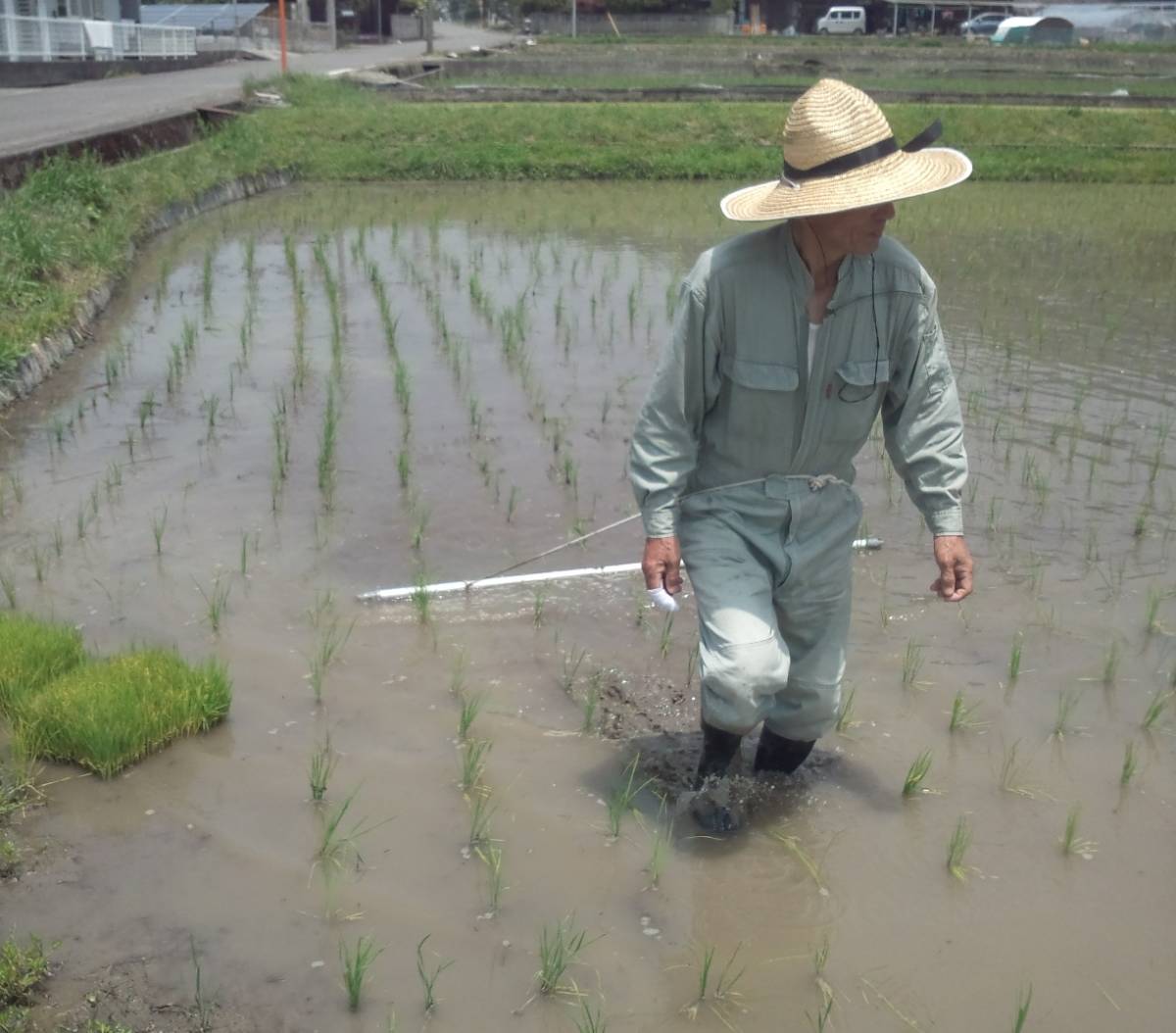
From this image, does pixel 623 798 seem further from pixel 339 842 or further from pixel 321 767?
pixel 321 767

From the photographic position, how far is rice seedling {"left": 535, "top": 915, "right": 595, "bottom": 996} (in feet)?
7.38

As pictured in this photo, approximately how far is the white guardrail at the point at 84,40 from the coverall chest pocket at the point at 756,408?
2357cm

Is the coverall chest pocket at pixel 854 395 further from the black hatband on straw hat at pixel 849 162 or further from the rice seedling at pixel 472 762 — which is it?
the rice seedling at pixel 472 762

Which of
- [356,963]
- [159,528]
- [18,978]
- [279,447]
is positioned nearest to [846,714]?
[356,963]

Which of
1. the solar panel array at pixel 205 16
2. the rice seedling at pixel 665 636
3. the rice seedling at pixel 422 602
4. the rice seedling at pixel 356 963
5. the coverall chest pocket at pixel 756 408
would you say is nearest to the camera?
the rice seedling at pixel 356 963

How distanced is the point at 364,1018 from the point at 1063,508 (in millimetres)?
3321

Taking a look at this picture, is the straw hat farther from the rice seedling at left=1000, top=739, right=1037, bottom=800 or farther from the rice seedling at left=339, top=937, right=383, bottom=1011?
the rice seedling at left=339, top=937, right=383, bottom=1011

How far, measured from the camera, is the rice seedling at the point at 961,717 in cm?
318

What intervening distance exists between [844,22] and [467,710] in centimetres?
4845

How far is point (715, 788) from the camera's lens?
2.79m

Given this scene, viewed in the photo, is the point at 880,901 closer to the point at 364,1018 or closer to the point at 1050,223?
the point at 364,1018

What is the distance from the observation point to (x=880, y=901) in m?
2.55

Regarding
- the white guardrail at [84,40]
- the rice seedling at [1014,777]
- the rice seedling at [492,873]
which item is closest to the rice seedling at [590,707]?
the rice seedling at [492,873]

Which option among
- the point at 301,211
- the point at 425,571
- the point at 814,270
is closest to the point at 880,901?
the point at 814,270
